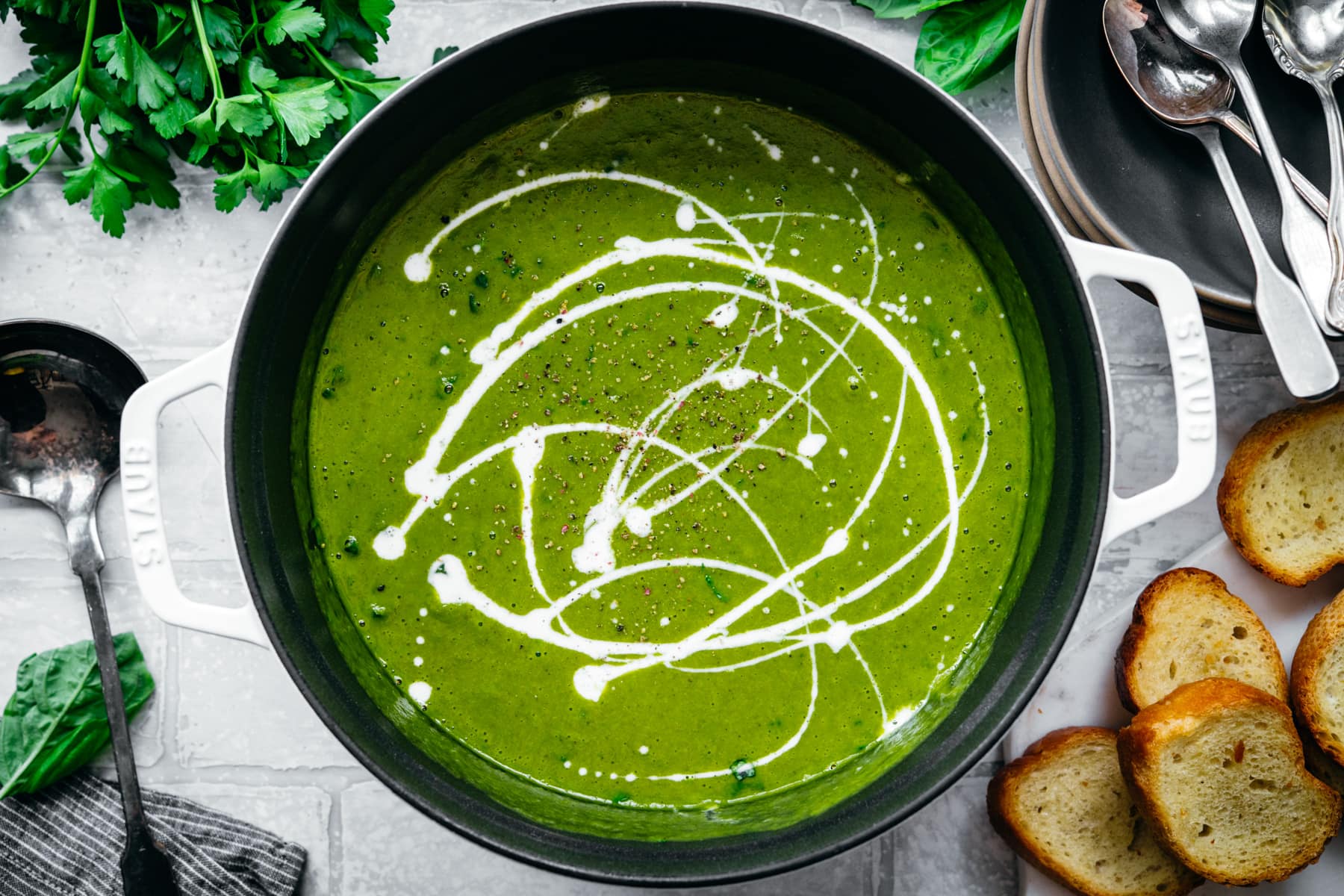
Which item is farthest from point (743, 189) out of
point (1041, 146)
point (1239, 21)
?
point (1239, 21)

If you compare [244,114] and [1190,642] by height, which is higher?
[244,114]

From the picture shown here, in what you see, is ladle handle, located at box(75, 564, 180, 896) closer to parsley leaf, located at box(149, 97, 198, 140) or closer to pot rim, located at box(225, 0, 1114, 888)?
pot rim, located at box(225, 0, 1114, 888)

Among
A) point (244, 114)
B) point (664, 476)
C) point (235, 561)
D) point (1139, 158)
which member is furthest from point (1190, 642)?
point (244, 114)

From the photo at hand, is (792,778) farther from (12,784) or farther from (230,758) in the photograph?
(12,784)

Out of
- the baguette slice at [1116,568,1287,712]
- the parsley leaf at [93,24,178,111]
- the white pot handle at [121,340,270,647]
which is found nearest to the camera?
the white pot handle at [121,340,270,647]

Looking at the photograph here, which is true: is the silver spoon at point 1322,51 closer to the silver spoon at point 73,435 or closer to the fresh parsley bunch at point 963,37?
the fresh parsley bunch at point 963,37

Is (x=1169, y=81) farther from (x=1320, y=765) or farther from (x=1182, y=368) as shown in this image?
(x=1320, y=765)

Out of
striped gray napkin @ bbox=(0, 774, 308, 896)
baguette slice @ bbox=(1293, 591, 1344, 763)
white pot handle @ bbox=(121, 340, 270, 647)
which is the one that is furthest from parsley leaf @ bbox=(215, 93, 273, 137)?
baguette slice @ bbox=(1293, 591, 1344, 763)
